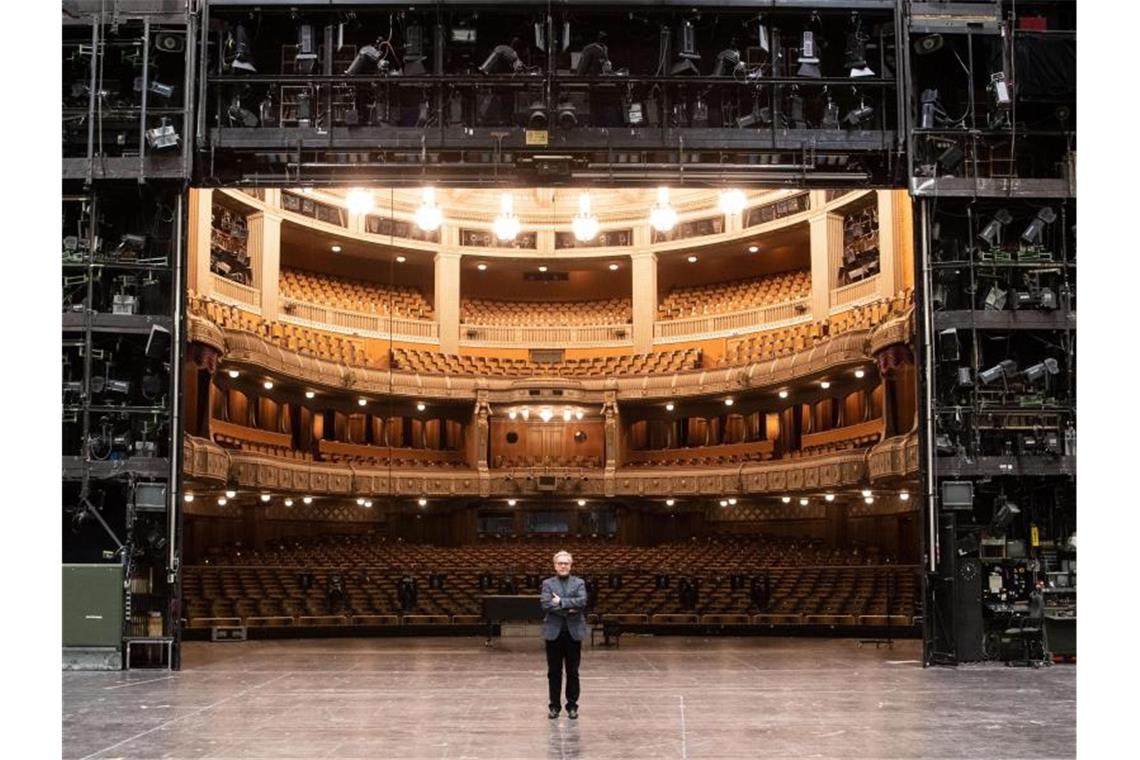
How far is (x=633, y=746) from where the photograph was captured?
10.8 metres

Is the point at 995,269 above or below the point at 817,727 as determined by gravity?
above

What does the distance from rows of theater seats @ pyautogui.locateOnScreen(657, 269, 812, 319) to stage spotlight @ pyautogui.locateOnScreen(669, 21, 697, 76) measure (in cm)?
2140

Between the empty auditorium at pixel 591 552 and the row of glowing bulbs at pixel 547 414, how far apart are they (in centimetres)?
584

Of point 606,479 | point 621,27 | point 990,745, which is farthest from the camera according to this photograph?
point 606,479

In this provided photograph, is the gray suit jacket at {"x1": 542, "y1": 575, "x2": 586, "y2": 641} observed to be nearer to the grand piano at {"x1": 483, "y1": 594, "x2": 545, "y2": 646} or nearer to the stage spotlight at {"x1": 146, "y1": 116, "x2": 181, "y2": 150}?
the stage spotlight at {"x1": 146, "y1": 116, "x2": 181, "y2": 150}

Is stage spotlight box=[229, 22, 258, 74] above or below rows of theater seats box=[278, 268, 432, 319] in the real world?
above

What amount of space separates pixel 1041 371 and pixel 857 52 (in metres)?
5.50

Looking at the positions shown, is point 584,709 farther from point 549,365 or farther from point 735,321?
point 549,365

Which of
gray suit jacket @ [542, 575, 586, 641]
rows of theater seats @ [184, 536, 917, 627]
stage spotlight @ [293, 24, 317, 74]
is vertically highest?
stage spotlight @ [293, 24, 317, 74]

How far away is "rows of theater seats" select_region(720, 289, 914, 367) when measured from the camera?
3269 cm

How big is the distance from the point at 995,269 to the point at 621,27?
22.3 ft

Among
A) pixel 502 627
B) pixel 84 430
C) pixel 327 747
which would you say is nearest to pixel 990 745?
pixel 327 747

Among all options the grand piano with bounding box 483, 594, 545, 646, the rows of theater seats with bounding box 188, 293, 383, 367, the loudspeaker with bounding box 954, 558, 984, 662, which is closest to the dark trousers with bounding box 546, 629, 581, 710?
the loudspeaker with bounding box 954, 558, 984, 662

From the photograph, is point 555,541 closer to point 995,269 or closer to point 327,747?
point 995,269
